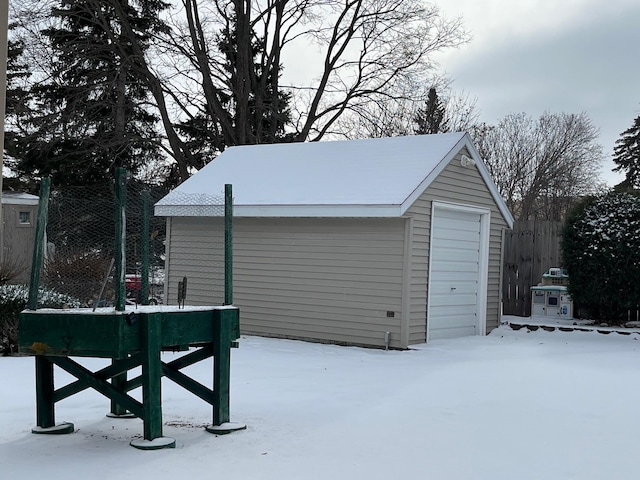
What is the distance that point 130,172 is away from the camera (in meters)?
24.9

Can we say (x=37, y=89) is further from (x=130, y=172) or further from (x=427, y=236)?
(x=427, y=236)

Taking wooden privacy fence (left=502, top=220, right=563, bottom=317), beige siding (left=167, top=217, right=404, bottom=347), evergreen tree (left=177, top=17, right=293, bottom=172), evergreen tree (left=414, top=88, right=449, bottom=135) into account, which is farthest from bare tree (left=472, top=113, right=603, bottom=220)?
beige siding (left=167, top=217, right=404, bottom=347)

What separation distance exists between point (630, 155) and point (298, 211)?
2976 cm

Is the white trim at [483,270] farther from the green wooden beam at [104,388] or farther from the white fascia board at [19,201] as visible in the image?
the white fascia board at [19,201]

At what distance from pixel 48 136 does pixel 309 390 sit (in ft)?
61.4

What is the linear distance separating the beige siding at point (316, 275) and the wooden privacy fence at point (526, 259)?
561 centimetres

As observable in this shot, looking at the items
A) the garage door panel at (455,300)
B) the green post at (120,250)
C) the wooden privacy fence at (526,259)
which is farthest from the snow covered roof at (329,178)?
the green post at (120,250)

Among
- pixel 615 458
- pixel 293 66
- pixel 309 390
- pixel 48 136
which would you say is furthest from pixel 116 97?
pixel 615 458

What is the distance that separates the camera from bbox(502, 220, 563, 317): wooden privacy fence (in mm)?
15680

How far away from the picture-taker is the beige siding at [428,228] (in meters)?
11.1

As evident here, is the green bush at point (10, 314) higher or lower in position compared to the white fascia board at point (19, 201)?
lower

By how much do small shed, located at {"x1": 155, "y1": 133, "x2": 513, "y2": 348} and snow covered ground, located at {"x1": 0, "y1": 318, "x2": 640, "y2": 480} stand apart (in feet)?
4.78

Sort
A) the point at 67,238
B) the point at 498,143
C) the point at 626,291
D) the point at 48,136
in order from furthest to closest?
A: the point at 498,143 < the point at 48,136 < the point at 626,291 < the point at 67,238

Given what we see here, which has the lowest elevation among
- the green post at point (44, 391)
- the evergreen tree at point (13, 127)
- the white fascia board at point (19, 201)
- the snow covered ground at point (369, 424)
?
the snow covered ground at point (369, 424)
